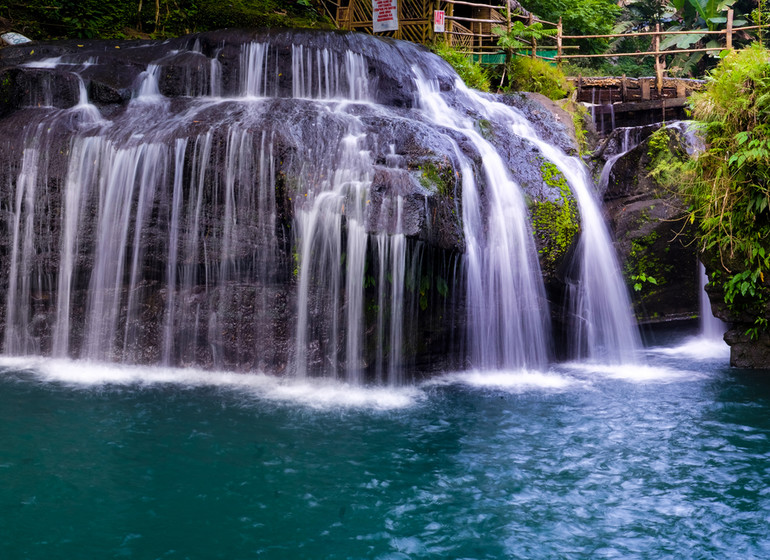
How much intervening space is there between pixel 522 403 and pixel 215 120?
5.42m

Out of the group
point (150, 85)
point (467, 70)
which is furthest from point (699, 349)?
point (150, 85)

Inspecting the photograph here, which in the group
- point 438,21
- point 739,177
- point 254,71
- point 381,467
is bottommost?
point 381,467

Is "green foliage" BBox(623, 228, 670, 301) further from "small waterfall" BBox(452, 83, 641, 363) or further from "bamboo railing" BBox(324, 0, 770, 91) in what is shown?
"bamboo railing" BBox(324, 0, 770, 91)

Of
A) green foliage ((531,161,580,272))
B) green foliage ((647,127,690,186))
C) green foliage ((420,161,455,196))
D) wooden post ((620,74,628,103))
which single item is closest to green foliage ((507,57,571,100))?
green foliage ((647,127,690,186))

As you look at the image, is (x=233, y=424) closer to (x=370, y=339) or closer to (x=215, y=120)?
(x=370, y=339)

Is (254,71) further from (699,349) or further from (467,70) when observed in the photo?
(699,349)

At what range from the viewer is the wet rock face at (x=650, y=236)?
9.84m

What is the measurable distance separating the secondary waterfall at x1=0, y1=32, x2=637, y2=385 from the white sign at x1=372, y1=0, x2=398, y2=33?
277 inches

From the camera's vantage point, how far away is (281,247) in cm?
798

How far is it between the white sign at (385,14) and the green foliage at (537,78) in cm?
302

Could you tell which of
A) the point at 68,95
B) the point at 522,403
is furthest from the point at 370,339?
the point at 68,95

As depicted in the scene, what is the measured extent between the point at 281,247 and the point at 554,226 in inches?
141

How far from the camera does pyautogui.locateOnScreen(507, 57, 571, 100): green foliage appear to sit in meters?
13.9

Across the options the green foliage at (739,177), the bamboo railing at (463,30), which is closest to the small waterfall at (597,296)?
the green foliage at (739,177)
